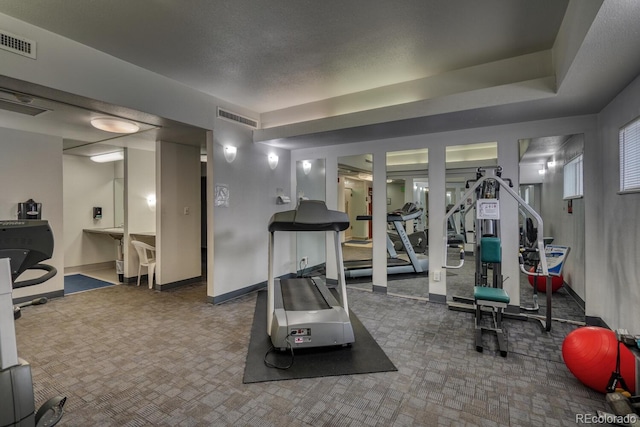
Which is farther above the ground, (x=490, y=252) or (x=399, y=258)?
(x=490, y=252)

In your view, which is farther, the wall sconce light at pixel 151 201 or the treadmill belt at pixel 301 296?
the wall sconce light at pixel 151 201

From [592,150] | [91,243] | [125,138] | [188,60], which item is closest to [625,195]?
[592,150]

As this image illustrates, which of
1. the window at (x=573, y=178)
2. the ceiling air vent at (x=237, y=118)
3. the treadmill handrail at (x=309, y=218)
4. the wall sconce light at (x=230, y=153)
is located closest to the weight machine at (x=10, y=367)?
the treadmill handrail at (x=309, y=218)

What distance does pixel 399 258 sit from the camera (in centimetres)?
574

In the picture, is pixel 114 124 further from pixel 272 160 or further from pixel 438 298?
pixel 438 298

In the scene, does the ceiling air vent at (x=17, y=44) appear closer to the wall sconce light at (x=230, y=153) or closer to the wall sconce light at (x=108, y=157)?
the wall sconce light at (x=230, y=153)

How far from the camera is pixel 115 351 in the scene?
3.04 meters

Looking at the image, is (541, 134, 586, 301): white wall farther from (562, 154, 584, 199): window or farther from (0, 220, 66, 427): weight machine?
(0, 220, 66, 427): weight machine

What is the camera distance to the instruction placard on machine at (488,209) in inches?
143

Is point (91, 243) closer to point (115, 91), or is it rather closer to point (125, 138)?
point (125, 138)

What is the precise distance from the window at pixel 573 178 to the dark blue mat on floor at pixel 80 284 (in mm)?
7653

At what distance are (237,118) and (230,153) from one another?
0.64m

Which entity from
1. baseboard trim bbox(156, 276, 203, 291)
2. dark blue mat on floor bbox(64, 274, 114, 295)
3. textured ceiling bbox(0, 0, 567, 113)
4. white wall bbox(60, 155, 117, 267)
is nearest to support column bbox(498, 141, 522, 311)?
textured ceiling bbox(0, 0, 567, 113)

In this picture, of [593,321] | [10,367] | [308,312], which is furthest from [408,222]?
[10,367]
